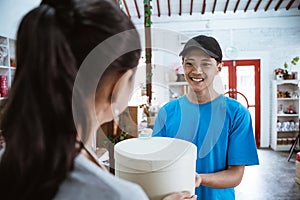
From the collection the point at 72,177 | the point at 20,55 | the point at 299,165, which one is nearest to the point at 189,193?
the point at 72,177

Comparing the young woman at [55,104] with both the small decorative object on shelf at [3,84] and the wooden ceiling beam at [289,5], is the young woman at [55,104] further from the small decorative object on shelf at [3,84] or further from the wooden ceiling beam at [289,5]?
the wooden ceiling beam at [289,5]

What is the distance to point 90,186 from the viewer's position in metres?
0.40

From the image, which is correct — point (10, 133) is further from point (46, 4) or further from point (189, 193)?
point (189, 193)

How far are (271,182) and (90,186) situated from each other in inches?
174

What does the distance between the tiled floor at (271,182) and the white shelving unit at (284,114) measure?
1.80 ft

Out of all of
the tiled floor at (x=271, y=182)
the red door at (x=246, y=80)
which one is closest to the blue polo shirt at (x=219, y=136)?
the tiled floor at (x=271, y=182)

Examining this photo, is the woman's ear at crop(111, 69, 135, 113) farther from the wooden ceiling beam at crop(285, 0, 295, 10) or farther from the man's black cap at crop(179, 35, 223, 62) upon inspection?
the wooden ceiling beam at crop(285, 0, 295, 10)

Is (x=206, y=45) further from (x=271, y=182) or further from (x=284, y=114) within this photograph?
(x=284, y=114)

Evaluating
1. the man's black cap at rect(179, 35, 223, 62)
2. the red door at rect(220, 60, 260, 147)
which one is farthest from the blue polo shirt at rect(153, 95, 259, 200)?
the red door at rect(220, 60, 260, 147)

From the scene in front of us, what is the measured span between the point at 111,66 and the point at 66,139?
138 mm

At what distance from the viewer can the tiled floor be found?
12.1ft

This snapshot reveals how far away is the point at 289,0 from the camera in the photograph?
5.88 metres

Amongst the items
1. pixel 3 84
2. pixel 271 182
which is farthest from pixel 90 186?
pixel 271 182

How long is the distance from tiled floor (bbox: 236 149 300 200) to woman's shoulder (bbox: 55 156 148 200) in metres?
3.64
